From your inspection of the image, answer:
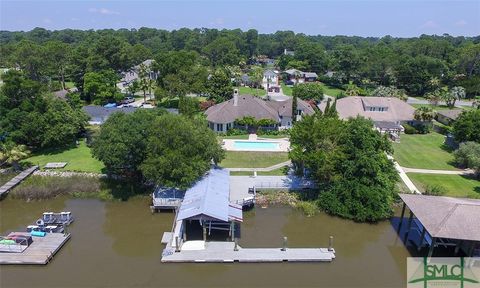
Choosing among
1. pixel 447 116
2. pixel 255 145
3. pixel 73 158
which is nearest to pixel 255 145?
pixel 255 145

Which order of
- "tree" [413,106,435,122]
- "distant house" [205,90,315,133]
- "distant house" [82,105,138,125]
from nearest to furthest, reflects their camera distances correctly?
1. "distant house" [205,90,315,133]
2. "tree" [413,106,435,122]
3. "distant house" [82,105,138,125]

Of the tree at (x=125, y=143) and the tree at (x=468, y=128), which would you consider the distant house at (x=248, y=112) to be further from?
the tree at (x=468, y=128)

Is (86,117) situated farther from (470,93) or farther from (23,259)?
(470,93)

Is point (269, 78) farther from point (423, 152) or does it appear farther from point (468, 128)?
point (468, 128)

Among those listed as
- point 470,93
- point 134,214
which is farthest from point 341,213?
point 470,93

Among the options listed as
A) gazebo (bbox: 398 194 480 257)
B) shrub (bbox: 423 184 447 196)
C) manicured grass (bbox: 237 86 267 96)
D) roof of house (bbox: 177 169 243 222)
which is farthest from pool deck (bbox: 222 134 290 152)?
manicured grass (bbox: 237 86 267 96)

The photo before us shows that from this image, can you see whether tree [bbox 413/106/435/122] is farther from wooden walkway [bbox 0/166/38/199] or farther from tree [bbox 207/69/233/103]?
wooden walkway [bbox 0/166/38/199]

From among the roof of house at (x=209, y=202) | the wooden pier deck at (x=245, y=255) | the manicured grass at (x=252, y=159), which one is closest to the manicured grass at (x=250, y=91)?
the manicured grass at (x=252, y=159)

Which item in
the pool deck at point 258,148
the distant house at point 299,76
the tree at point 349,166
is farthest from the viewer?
the distant house at point 299,76
